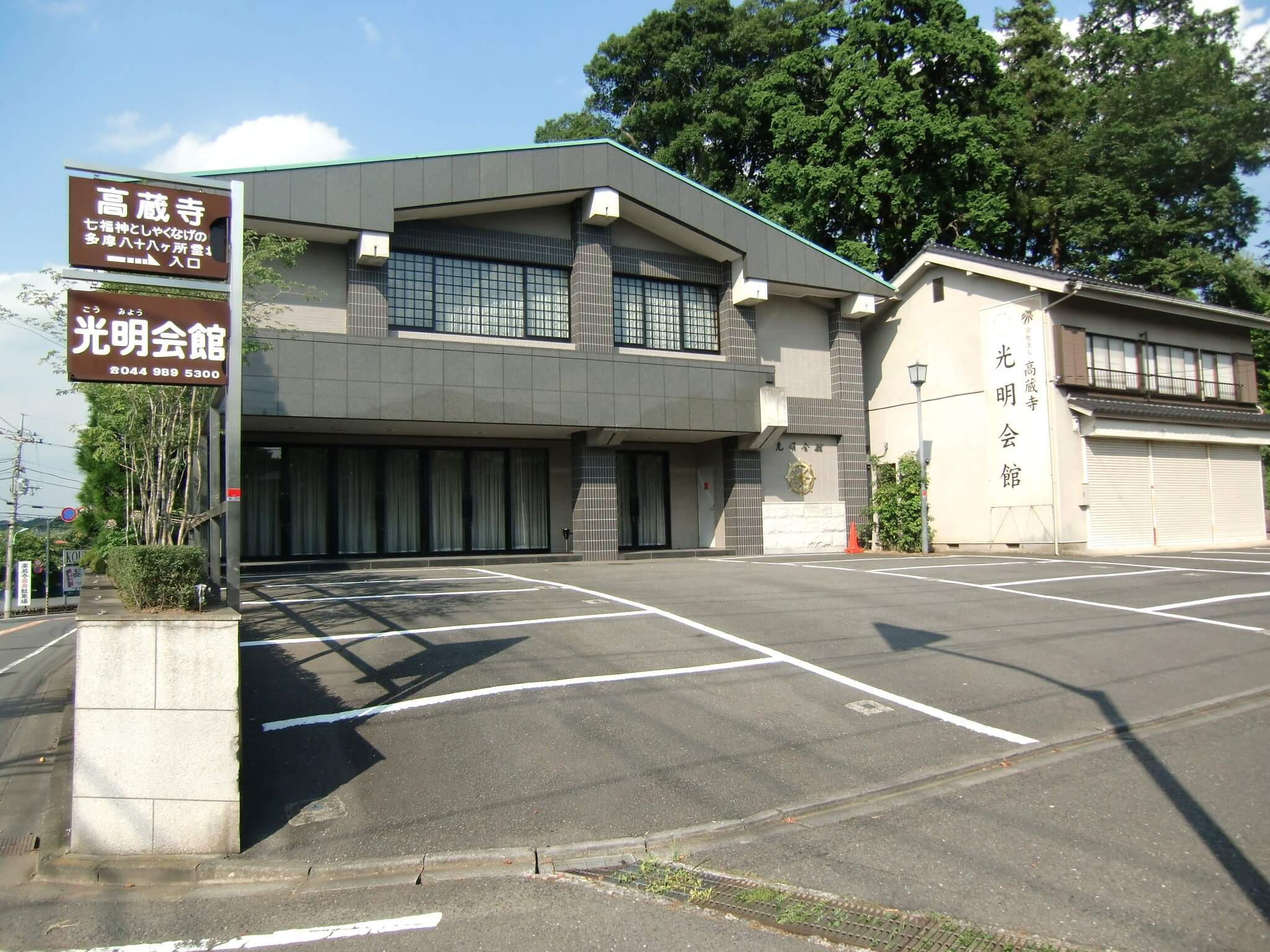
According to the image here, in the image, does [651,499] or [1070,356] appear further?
[651,499]

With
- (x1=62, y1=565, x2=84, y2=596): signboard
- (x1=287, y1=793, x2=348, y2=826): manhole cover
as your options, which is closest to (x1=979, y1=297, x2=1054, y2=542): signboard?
(x1=287, y1=793, x2=348, y2=826): manhole cover

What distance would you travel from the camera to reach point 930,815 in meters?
5.19

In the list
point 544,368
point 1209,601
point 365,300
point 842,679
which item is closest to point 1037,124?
point 544,368

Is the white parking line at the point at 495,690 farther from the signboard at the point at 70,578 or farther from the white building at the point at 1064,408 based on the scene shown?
the signboard at the point at 70,578

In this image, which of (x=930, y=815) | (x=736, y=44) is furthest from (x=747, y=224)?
(x=930, y=815)

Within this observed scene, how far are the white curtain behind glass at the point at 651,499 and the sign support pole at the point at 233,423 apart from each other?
1706cm

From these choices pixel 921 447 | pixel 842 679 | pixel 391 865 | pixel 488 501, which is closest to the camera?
pixel 391 865

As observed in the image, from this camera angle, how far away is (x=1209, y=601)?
40.8 ft

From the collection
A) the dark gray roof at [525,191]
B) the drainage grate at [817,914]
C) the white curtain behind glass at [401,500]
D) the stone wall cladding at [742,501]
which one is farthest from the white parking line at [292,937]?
the stone wall cladding at [742,501]

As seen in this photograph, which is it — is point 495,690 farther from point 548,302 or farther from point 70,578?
point 70,578

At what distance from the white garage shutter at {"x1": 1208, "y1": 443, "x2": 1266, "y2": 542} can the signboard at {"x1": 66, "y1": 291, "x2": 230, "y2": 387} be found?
2623 centimetres

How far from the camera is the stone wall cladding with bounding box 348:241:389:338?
57.1ft

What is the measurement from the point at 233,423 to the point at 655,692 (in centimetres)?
412

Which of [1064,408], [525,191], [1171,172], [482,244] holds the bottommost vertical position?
[1064,408]
